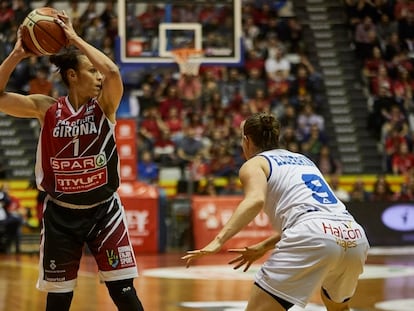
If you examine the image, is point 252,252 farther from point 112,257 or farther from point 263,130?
point 112,257

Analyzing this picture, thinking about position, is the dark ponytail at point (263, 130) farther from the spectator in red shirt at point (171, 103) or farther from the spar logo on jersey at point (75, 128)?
the spectator in red shirt at point (171, 103)

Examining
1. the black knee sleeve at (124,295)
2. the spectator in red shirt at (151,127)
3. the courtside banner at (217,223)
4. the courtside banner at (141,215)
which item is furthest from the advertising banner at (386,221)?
the black knee sleeve at (124,295)

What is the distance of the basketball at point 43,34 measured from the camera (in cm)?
500

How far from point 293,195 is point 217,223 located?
928cm

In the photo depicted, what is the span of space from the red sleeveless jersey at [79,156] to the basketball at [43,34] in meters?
0.36

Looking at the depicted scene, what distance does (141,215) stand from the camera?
13.6 meters

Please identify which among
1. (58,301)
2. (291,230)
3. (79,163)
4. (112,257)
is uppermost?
(79,163)

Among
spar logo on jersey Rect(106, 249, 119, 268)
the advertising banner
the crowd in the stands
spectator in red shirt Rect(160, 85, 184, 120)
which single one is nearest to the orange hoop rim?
spectator in red shirt Rect(160, 85, 184, 120)

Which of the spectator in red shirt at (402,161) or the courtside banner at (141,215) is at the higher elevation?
the spectator in red shirt at (402,161)

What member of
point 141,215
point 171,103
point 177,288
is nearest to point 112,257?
point 177,288

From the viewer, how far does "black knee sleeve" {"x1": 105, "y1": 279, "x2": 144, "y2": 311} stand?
5.02 m

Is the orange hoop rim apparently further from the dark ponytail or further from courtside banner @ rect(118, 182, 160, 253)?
the dark ponytail

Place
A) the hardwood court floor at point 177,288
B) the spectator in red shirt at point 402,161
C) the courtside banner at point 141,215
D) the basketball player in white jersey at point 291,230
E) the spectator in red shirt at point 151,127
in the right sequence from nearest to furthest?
1. the basketball player in white jersey at point 291,230
2. the hardwood court floor at point 177,288
3. the courtside banner at point 141,215
4. the spectator in red shirt at point 151,127
5. the spectator in red shirt at point 402,161

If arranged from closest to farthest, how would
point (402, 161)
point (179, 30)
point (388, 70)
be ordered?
point (179, 30) → point (402, 161) → point (388, 70)
